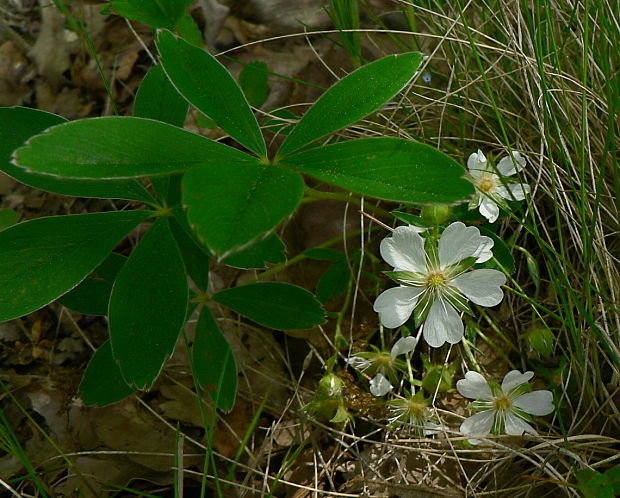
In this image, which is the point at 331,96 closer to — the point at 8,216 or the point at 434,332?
the point at 434,332

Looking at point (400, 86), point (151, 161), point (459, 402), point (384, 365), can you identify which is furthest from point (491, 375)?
point (151, 161)

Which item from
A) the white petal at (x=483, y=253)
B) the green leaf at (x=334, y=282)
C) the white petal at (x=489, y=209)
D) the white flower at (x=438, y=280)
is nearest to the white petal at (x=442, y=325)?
the white flower at (x=438, y=280)

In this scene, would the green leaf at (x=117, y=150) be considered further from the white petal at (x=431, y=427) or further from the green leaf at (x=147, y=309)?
the white petal at (x=431, y=427)

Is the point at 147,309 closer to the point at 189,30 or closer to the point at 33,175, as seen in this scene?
the point at 33,175

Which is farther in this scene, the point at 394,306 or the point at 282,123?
the point at 282,123

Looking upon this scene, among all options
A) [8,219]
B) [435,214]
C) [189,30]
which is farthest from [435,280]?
[8,219]
